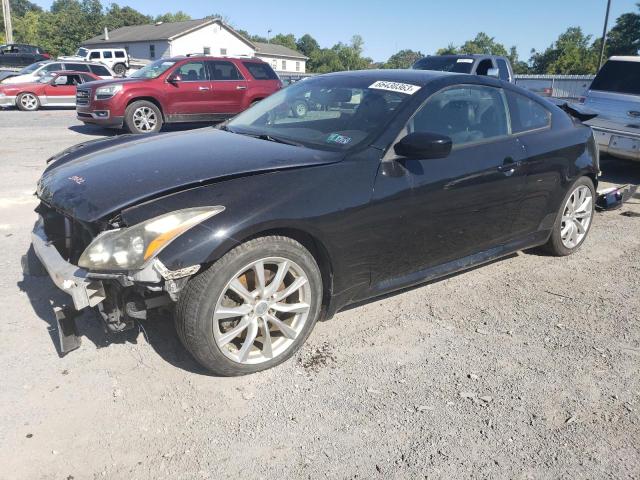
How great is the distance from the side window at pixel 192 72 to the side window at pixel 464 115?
31.9 ft

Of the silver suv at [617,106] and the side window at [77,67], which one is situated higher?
the side window at [77,67]

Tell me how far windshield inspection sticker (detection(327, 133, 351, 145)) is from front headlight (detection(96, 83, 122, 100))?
930cm

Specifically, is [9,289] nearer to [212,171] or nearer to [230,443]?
[212,171]

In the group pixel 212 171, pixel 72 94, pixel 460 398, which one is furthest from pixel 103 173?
pixel 72 94

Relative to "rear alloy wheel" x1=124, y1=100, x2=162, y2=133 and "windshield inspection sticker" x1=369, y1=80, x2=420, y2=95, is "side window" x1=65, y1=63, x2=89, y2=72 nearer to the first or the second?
"rear alloy wheel" x1=124, y1=100, x2=162, y2=133

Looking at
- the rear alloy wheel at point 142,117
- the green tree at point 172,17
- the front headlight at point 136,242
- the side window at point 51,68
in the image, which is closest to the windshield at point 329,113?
the front headlight at point 136,242

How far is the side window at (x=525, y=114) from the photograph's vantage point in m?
4.25

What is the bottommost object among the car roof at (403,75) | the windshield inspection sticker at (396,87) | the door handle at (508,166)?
the door handle at (508,166)

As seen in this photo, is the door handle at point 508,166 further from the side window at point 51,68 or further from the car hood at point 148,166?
the side window at point 51,68

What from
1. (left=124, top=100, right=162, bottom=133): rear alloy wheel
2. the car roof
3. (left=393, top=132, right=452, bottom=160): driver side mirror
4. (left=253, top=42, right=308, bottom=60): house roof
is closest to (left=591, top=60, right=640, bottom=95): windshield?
the car roof

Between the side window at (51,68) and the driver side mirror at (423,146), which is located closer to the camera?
the driver side mirror at (423,146)

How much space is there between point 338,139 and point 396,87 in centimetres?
63

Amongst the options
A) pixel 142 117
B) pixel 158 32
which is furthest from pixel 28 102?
pixel 158 32

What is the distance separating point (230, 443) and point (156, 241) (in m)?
1.01
